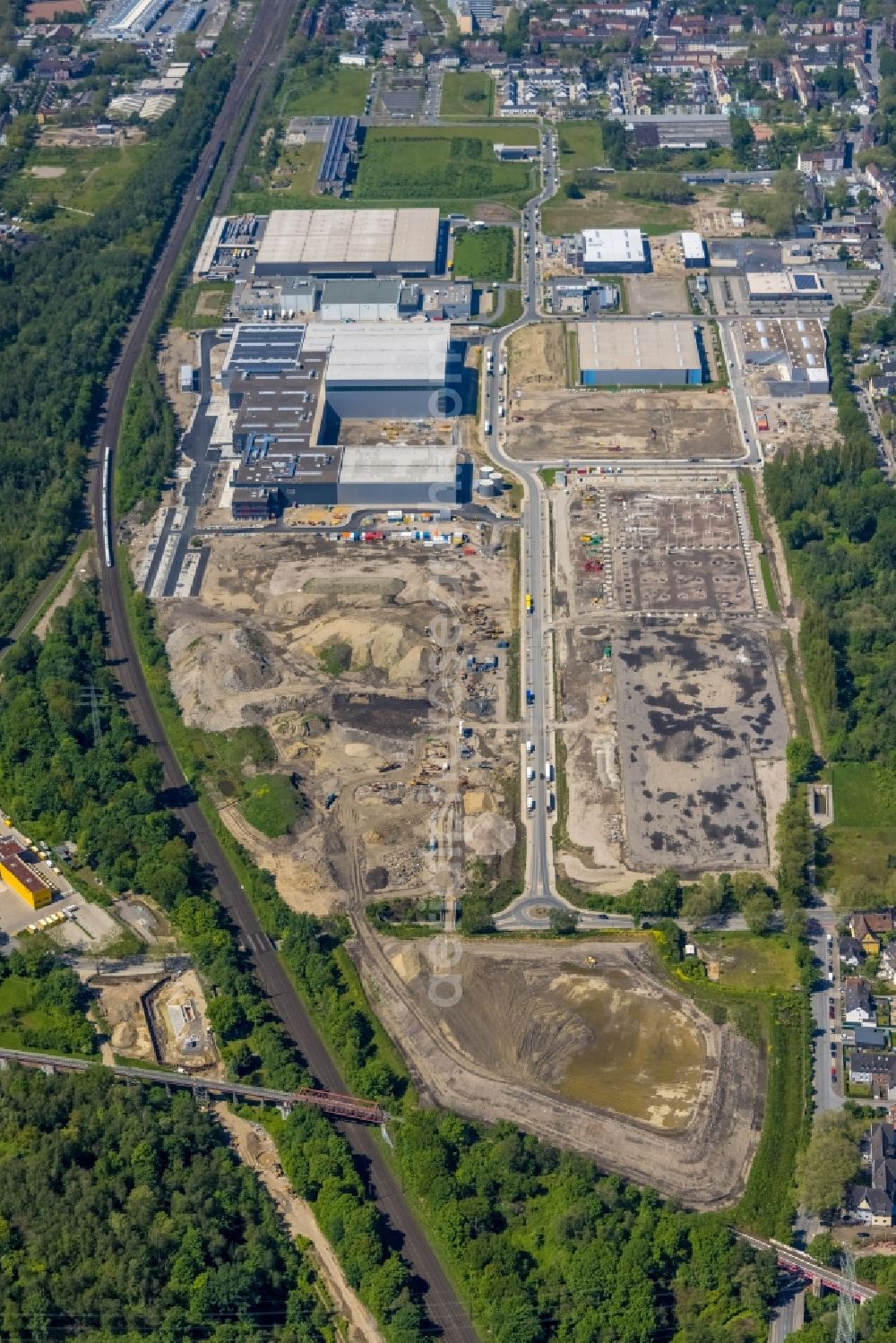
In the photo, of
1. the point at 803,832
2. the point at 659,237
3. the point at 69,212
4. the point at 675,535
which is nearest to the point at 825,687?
the point at 803,832

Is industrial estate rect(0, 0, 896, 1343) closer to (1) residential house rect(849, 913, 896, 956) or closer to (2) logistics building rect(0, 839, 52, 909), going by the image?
(1) residential house rect(849, 913, 896, 956)

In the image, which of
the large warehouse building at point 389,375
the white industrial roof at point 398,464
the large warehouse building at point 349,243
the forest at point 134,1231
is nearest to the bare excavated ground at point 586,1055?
the forest at point 134,1231

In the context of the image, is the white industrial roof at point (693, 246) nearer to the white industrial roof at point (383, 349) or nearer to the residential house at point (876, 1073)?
the white industrial roof at point (383, 349)

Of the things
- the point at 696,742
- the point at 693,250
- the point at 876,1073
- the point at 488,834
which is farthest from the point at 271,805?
the point at 693,250

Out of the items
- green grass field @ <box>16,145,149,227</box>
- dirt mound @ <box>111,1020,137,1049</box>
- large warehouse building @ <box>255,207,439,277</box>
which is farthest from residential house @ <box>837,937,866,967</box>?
green grass field @ <box>16,145,149,227</box>

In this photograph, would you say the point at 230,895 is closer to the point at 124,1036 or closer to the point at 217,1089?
the point at 124,1036

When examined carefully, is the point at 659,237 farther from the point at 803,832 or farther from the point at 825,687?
the point at 803,832

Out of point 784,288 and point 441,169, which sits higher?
point 441,169
